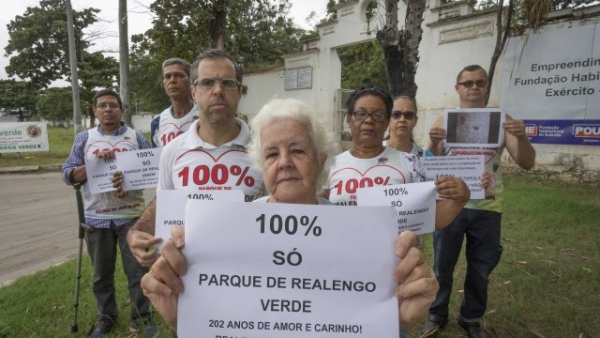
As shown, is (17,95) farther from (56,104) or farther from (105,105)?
(105,105)

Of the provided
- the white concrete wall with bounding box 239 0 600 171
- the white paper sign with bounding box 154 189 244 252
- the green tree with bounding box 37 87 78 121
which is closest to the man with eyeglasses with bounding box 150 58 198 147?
the white paper sign with bounding box 154 189 244 252

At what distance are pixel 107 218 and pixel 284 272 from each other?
249 centimetres

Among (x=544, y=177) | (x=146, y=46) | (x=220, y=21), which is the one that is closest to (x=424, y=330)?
(x=544, y=177)

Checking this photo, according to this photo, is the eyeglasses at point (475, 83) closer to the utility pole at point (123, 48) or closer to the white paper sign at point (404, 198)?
the white paper sign at point (404, 198)

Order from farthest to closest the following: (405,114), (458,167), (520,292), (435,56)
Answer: (435,56)
(520,292)
(405,114)
(458,167)

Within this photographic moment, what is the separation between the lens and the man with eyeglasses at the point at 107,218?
3.32 meters

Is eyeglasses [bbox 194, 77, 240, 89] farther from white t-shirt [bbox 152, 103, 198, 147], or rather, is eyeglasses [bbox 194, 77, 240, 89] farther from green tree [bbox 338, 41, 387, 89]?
green tree [bbox 338, 41, 387, 89]

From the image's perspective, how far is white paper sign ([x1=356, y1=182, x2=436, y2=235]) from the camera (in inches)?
80.7

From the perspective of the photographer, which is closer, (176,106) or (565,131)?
(176,106)

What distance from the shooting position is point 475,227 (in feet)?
10.4

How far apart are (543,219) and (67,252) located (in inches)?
291

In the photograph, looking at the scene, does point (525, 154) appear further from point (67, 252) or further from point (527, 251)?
point (67, 252)

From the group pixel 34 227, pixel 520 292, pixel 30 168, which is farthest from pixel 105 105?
pixel 30 168

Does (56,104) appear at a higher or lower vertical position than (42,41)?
lower
